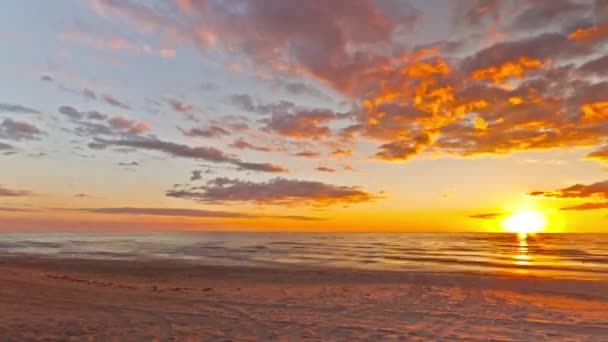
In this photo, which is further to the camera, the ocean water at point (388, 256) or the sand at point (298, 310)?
the ocean water at point (388, 256)

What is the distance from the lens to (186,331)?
41.9ft

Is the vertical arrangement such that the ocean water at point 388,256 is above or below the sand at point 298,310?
below

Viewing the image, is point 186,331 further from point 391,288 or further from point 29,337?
point 391,288

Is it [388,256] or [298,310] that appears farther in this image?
[388,256]

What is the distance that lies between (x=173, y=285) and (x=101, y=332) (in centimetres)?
1245

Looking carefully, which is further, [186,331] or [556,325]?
[556,325]

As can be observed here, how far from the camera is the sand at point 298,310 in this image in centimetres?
1269

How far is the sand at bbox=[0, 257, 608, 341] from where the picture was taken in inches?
500

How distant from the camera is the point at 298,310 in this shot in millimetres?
16719

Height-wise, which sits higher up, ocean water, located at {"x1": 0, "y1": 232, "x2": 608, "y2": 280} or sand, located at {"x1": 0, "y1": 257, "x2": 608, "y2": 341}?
sand, located at {"x1": 0, "y1": 257, "x2": 608, "y2": 341}

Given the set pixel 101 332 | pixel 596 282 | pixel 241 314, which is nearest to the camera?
pixel 101 332

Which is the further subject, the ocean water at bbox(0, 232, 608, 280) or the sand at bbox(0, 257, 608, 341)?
the ocean water at bbox(0, 232, 608, 280)

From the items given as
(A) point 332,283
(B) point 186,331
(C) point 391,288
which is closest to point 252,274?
(A) point 332,283

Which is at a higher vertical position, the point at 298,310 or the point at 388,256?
the point at 298,310
